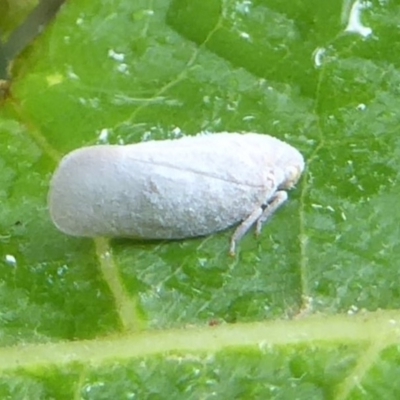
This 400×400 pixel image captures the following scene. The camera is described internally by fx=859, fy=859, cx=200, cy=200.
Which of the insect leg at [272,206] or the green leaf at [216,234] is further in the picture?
the insect leg at [272,206]

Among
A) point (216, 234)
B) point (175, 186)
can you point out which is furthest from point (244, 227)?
point (175, 186)

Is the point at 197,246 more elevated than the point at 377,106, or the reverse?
the point at 377,106

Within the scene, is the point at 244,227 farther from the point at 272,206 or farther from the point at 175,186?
the point at 175,186

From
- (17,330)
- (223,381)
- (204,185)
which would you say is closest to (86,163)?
(204,185)

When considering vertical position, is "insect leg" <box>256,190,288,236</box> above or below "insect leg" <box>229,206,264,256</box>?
above

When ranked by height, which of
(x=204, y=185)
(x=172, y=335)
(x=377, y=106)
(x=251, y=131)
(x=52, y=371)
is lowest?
(x=52, y=371)

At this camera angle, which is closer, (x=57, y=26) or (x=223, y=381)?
(x=223, y=381)

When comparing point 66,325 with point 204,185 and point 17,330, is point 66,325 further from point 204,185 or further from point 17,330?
point 204,185

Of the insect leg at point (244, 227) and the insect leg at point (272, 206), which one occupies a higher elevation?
the insect leg at point (272, 206)
